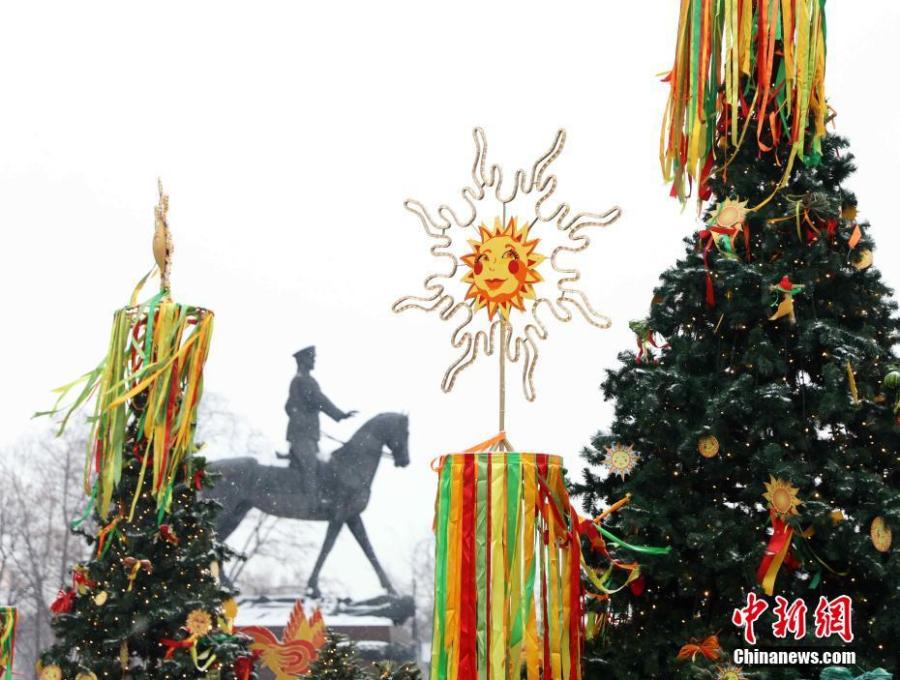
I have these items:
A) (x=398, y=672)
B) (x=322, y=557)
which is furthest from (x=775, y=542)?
(x=322, y=557)

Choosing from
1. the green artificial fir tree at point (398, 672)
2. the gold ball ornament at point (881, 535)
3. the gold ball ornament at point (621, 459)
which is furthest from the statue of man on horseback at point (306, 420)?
the gold ball ornament at point (881, 535)

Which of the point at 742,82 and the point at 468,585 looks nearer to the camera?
the point at 468,585

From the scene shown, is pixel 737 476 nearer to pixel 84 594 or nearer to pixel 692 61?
pixel 692 61

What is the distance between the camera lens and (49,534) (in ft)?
92.1

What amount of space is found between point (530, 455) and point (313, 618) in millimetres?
10139

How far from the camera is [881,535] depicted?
25.4 ft

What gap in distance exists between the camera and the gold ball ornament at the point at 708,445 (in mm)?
8312

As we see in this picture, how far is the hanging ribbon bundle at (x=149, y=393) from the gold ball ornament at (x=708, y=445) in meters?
4.40

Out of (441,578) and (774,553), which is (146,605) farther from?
(774,553)

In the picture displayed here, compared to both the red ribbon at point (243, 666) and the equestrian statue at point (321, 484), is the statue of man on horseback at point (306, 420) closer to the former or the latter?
the equestrian statue at point (321, 484)

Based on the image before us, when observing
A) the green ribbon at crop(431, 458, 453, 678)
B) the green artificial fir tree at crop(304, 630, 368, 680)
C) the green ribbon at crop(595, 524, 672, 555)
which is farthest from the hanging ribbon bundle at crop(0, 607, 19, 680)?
the green ribbon at crop(595, 524, 672, 555)

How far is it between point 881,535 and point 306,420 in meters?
14.6

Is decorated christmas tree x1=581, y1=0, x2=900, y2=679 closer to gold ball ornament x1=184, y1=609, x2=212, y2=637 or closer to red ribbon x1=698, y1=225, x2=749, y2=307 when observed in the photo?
red ribbon x1=698, y1=225, x2=749, y2=307

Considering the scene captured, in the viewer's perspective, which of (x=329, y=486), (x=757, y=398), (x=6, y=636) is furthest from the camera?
(x=329, y=486)
